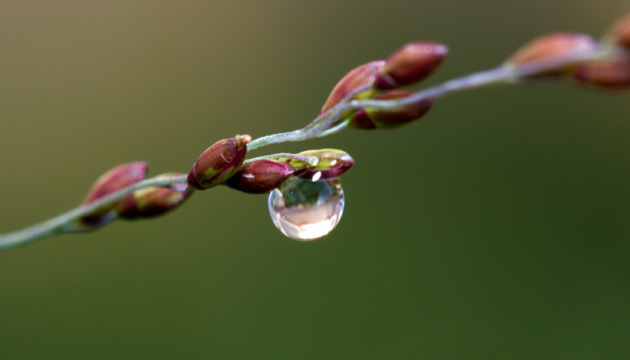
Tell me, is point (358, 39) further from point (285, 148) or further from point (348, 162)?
point (348, 162)

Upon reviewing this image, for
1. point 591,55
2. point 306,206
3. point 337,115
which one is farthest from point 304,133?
point 591,55

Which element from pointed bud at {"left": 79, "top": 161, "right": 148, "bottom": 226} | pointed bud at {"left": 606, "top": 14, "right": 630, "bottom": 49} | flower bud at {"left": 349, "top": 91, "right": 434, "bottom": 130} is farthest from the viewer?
pointed bud at {"left": 79, "top": 161, "right": 148, "bottom": 226}

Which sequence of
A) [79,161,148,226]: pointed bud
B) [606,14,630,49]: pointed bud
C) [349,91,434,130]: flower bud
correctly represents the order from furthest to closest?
[79,161,148,226]: pointed bud < [349,91,434,130]: flower bud < [606,14,630,49]: pointed bud

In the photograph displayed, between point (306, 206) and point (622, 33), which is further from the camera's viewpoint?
point (306, 206)

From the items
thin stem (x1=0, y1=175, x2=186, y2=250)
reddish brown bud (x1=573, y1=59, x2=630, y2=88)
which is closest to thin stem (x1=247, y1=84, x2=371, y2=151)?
thin stem (x1=0, y1=175, x2=186, y2=250)

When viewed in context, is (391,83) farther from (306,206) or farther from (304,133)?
(306,206)

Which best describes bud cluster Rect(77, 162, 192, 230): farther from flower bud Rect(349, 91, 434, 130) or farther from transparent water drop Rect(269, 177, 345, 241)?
flower bud Rect(349, 91, 434, 130)

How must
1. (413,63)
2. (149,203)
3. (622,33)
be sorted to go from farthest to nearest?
(149,203)
(413,63)
(622,33)
